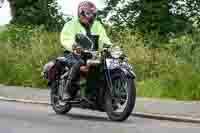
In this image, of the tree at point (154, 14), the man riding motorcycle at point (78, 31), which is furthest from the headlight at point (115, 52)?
the tree at point (154, 14)

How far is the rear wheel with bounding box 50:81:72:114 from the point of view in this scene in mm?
14875

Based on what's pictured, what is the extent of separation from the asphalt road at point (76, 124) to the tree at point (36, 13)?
763 inches

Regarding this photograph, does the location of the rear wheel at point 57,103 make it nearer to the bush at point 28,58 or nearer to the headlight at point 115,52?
the headlight at point 115,52

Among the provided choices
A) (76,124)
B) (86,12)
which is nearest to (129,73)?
(76,124)

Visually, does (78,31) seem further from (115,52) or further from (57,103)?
(57,103)

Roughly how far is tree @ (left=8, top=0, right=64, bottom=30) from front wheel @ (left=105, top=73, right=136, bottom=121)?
20.7 meters

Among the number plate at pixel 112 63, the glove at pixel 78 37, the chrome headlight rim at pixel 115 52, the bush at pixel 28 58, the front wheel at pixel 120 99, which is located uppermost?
the glove at pixel 78 37

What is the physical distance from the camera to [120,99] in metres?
13.4

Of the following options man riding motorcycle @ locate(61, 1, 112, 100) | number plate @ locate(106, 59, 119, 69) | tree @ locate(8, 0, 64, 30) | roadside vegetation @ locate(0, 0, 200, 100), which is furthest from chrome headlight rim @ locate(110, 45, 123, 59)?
tree @ locate(8, 0, 64, 30)

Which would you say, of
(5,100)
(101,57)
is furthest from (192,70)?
(101,57)

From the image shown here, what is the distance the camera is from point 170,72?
1941 centimetres

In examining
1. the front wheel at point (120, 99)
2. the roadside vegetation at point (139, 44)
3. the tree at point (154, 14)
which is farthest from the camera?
the tree at point (154, 14)

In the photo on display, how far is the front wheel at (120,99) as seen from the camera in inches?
515

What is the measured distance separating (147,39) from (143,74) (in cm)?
384
